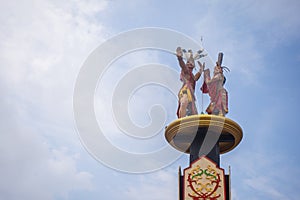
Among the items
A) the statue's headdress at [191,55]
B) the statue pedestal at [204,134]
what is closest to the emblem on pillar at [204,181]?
the statue pedestal at [204,134]

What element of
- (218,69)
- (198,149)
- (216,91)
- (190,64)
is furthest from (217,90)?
(198,149)

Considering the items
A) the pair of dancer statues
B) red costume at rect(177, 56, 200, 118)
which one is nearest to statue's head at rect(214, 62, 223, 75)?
the pair of dancer statues

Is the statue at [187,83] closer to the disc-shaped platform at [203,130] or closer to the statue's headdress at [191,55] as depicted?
the statue's headdress at [191,55]

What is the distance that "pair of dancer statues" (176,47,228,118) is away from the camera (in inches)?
608

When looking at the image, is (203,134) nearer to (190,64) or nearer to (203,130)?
(203,130)

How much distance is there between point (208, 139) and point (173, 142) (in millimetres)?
1220

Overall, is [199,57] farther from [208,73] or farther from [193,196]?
[193,196]

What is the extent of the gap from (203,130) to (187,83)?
83.3 inches

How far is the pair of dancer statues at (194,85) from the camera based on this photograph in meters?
15.4

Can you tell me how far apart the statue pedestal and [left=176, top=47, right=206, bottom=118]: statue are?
2.57ft

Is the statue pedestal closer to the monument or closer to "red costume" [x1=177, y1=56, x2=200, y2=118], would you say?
the monument

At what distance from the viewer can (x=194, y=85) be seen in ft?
52.9

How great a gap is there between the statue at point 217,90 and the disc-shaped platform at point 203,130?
2.66 feet

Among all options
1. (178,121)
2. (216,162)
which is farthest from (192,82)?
(216,162)
